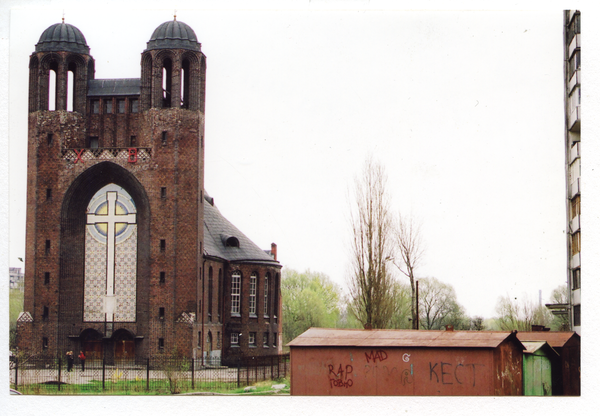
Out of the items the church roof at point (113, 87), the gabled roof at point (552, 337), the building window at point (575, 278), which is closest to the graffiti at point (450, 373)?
the gabled roof at point (552, 337)

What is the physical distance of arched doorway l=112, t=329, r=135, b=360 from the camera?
39375 mm

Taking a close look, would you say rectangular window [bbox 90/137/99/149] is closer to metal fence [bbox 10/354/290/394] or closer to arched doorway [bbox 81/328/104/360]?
arched doorway [bbox 81/328/104/360]

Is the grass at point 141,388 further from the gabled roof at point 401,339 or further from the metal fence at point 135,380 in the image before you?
the gabled roof at point 401,339

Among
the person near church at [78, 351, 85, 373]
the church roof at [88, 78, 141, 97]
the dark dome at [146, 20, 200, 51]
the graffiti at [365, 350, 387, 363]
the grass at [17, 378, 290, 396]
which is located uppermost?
the dark dome at [146, 20, 200, 51]

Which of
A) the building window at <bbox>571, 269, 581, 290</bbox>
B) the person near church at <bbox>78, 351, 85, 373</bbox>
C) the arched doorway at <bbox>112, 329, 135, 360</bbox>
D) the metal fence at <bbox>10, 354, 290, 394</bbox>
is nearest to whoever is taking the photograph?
the metal fence at <bbox>10, 354, 290, 394</bbox>

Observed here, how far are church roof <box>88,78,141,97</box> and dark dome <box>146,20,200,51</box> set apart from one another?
2.30m

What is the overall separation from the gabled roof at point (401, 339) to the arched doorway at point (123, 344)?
14765 mm

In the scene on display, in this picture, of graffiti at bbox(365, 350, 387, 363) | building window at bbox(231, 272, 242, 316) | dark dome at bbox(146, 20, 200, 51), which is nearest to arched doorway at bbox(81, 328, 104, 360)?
building window at bbox(231, 272, 242, 316)

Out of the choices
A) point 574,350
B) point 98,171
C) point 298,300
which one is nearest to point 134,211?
point 98,171

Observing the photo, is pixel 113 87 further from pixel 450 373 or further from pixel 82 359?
pixel 450 373

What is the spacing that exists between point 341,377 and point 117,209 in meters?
18.3

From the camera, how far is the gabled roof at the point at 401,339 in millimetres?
25656

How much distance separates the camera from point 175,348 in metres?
38.4

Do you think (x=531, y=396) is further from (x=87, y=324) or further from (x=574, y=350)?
(x=87, y=324)
